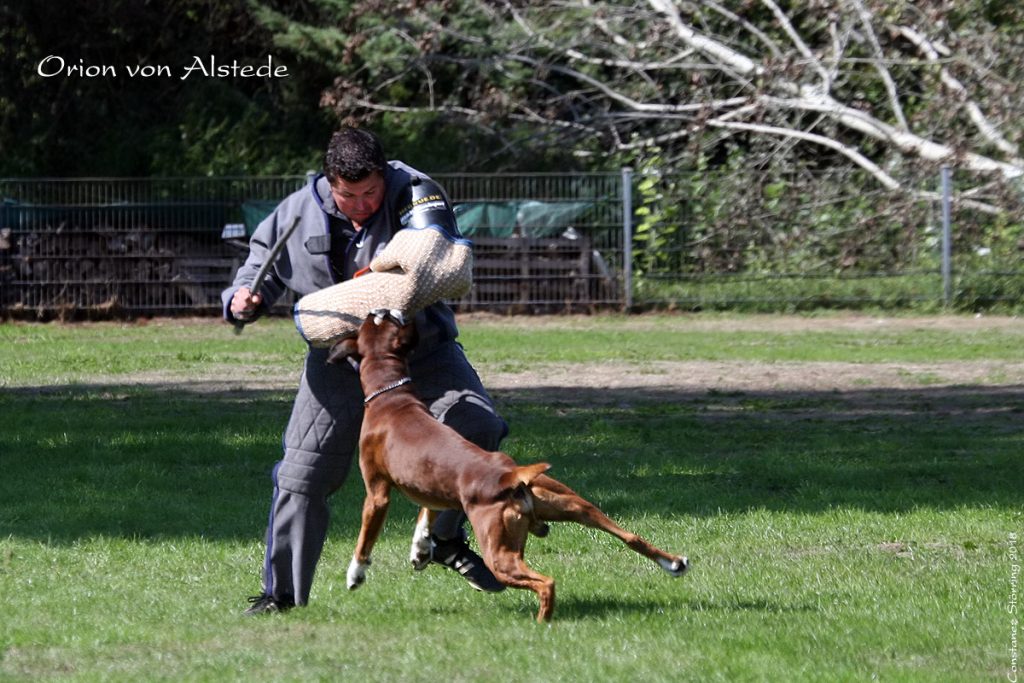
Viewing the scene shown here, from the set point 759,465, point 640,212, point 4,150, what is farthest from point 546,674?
point 4,150

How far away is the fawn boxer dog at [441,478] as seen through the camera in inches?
204

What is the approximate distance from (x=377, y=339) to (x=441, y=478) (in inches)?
23.0

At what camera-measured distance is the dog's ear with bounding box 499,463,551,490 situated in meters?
5.14

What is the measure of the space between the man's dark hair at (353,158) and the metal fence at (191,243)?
15355mm

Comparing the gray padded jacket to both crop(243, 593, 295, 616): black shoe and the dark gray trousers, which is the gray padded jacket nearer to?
the dark gray trousers

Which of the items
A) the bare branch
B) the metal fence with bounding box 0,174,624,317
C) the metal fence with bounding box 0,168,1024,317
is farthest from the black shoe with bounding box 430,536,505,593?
the bare branch

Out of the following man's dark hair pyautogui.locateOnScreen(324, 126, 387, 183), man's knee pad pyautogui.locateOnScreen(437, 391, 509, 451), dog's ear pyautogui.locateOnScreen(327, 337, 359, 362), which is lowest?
man's knee pad pyautogui.locateOnScreen(437, 391, 509, 451)

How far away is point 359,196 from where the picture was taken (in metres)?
5.50

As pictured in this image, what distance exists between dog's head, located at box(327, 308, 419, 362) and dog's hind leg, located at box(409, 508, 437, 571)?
709 mm

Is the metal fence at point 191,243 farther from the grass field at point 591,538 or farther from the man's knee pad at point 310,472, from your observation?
the man's knee pad at point 310,472

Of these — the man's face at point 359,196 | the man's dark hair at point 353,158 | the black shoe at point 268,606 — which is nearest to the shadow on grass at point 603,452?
the black shoe at point 268,606

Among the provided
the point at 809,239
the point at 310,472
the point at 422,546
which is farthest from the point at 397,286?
the point at 809,239

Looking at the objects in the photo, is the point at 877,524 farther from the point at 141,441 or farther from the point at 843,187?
the point at 843,187

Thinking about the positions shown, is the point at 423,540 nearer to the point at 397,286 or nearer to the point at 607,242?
the point at 397,286
